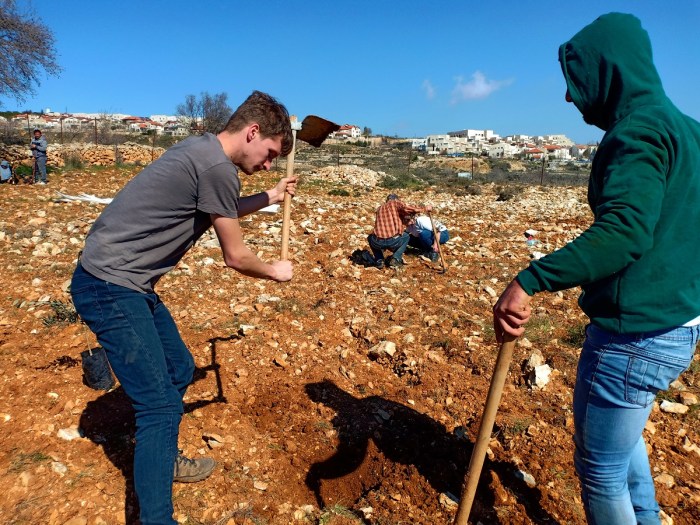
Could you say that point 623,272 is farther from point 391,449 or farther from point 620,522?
point 391,449

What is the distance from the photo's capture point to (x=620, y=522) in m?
1.61

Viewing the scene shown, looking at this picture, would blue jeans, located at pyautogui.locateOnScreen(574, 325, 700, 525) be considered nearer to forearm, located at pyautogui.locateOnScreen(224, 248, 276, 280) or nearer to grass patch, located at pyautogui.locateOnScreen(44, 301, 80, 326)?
forearm, located at pyautogui.locateOnScreen(224, 248, 276, 280)

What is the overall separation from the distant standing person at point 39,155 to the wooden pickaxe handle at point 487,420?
1310 centimetres

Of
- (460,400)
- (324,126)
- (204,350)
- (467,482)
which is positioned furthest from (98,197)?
(467,482)

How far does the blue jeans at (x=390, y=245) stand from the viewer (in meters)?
6.50

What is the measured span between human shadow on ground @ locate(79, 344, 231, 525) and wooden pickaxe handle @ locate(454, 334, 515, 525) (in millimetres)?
1491

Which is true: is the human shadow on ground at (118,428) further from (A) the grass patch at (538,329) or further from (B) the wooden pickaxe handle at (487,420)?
(A) the grass patch at (538,329)

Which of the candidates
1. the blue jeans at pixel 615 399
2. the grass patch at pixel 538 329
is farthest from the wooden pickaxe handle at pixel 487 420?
the grass patch at pixel 538 329

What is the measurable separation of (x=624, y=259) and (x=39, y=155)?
45.1 feet

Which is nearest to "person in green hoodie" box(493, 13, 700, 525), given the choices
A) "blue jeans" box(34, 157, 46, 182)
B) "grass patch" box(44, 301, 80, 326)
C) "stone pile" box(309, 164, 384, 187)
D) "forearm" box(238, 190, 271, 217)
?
"forearm" box(238, 190, 271, 217)

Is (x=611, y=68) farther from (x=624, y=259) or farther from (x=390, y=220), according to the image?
(x=390, y=220)

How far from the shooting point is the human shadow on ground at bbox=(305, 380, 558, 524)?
2.54 meters

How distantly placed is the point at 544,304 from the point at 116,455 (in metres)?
4.35

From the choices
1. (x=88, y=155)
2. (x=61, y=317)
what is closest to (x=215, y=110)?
(x=88, y=155)
